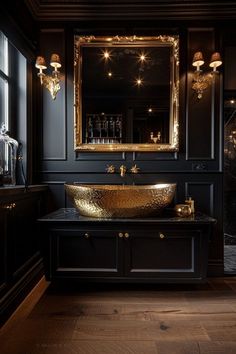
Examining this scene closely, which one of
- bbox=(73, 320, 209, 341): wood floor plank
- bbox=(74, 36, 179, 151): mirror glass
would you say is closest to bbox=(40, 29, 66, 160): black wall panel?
bbox=(74, 36, 179, 151): mirror glass

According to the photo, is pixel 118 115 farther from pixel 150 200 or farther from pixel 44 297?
pixel 44 297

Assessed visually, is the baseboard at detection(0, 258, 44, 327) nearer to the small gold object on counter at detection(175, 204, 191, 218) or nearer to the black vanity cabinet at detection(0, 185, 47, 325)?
the black vanity cabinet at detection(0, 185, 47, 325)

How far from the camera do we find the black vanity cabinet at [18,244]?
1546 millimetres

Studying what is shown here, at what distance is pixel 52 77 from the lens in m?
2.28

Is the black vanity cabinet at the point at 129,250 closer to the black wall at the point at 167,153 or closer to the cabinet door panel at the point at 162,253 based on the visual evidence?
the cabinet door panel at the point at 162,253

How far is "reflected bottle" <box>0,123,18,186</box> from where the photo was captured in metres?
1.96

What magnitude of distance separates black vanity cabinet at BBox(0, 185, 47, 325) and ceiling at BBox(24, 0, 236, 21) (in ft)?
5.04

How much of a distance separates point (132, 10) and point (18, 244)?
6.97 ft

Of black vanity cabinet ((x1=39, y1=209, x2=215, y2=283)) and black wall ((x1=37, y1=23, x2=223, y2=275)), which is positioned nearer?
black vanity cabinet ((x1=39, y1=209, x2=215, y2=283))

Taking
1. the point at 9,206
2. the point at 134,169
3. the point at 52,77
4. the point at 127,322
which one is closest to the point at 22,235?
the point at 9,206

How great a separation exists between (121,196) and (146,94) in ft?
3.45

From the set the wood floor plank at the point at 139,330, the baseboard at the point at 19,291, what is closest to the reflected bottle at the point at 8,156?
the baseboard at the point at 19,291

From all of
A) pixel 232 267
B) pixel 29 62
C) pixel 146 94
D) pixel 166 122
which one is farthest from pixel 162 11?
pixel 232 267

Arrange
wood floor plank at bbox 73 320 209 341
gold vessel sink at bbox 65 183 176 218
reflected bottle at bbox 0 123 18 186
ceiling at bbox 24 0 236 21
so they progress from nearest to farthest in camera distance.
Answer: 1. wood floor plank at bbox 73 320 209 341
2. gold vessel sink at bbox 65 183 176 218
3. reflected bottle at bbox 0 123 18 186
4. ceiling at bbox 24 0 236 21
